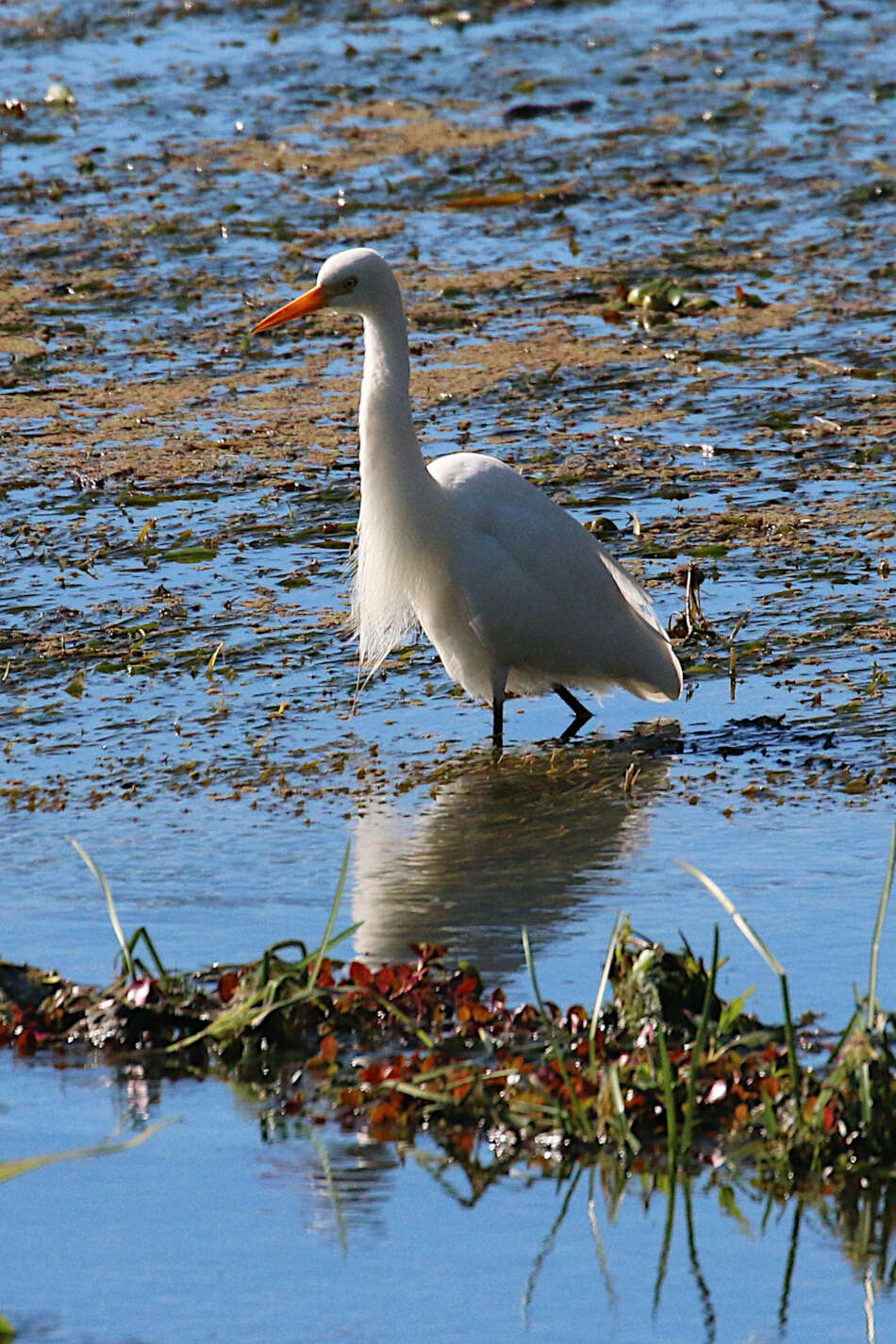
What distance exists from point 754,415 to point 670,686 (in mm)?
2421

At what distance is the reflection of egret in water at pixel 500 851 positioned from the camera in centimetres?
424

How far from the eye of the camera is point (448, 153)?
12008 mm

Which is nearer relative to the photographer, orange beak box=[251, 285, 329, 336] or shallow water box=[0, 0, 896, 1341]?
shallow water box=[0, 0, 896, 1341]

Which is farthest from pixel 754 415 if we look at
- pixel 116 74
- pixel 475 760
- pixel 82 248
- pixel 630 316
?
pixel 116 74

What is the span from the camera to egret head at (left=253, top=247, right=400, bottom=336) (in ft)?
17.9

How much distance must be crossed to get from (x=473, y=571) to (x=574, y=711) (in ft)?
1.94

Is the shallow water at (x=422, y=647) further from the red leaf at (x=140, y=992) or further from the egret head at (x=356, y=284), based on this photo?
the egret head at (x=356, y=284)

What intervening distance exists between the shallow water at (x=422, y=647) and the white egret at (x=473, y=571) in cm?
19

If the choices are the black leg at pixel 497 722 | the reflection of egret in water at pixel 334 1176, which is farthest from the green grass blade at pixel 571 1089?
the black leg at pixel 497 722

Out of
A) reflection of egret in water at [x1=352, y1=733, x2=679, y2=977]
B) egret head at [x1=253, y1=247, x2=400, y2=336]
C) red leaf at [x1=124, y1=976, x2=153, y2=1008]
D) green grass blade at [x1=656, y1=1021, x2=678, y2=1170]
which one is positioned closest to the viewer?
green grass blade at [x1=656, y1=1021, x2=678, y2=1170]

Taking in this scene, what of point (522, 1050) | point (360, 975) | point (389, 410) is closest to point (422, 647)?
point (389, 410)

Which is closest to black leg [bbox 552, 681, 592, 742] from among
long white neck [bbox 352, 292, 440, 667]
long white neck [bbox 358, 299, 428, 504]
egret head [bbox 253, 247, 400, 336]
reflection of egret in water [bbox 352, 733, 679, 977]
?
reflection of egret in water [bbox 352, 733, 679, 977]

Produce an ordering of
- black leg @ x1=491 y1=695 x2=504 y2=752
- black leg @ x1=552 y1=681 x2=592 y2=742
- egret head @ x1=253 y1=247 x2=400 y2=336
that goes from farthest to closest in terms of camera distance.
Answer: black leg @ x1=552 y1=681 x2=592 y2=742
black leg @ x1=491 y1=695 x2=504 y2=752
egret head @ x1=253 y1=247 x2=400 y2=336

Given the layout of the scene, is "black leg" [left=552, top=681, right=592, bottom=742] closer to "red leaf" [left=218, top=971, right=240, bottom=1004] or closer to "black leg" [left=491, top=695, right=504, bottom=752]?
"black leg" [left=491, top=695, right=504, bottom=752]
